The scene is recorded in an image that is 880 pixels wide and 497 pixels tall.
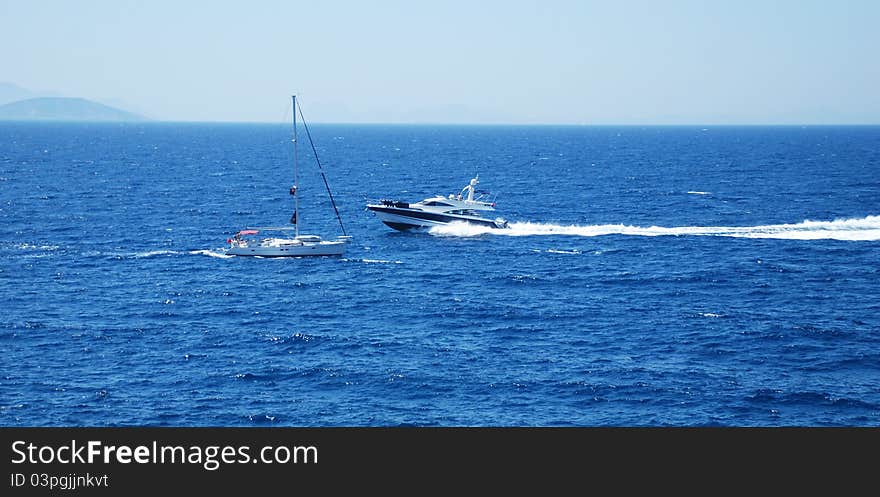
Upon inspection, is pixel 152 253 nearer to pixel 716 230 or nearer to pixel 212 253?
pixel 212 253

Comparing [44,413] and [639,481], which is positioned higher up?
[639,481]

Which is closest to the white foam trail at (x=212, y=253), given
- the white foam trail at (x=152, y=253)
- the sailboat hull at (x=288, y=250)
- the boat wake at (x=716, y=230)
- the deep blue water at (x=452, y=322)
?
the deep blue water at (x=452, y=322)

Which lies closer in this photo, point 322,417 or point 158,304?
point 322,417

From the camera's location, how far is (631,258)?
9750cm

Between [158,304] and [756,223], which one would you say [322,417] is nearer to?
[158,304]

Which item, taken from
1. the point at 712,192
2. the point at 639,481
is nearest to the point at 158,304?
the point at 639,481

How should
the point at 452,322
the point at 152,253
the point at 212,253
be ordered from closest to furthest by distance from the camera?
the point at 452,322 → the point at 152,253 → the point at 212,253

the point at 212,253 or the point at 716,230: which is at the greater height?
the point at 716,230

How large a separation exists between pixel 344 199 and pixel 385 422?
109126 millimetres

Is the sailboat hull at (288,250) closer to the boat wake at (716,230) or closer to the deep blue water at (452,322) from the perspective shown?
the deep blue water at (452,322)

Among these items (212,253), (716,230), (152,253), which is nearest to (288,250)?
(212,253)

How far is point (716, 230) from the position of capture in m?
113

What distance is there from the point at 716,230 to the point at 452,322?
2142 inches

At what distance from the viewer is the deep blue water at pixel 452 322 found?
53.8 m
